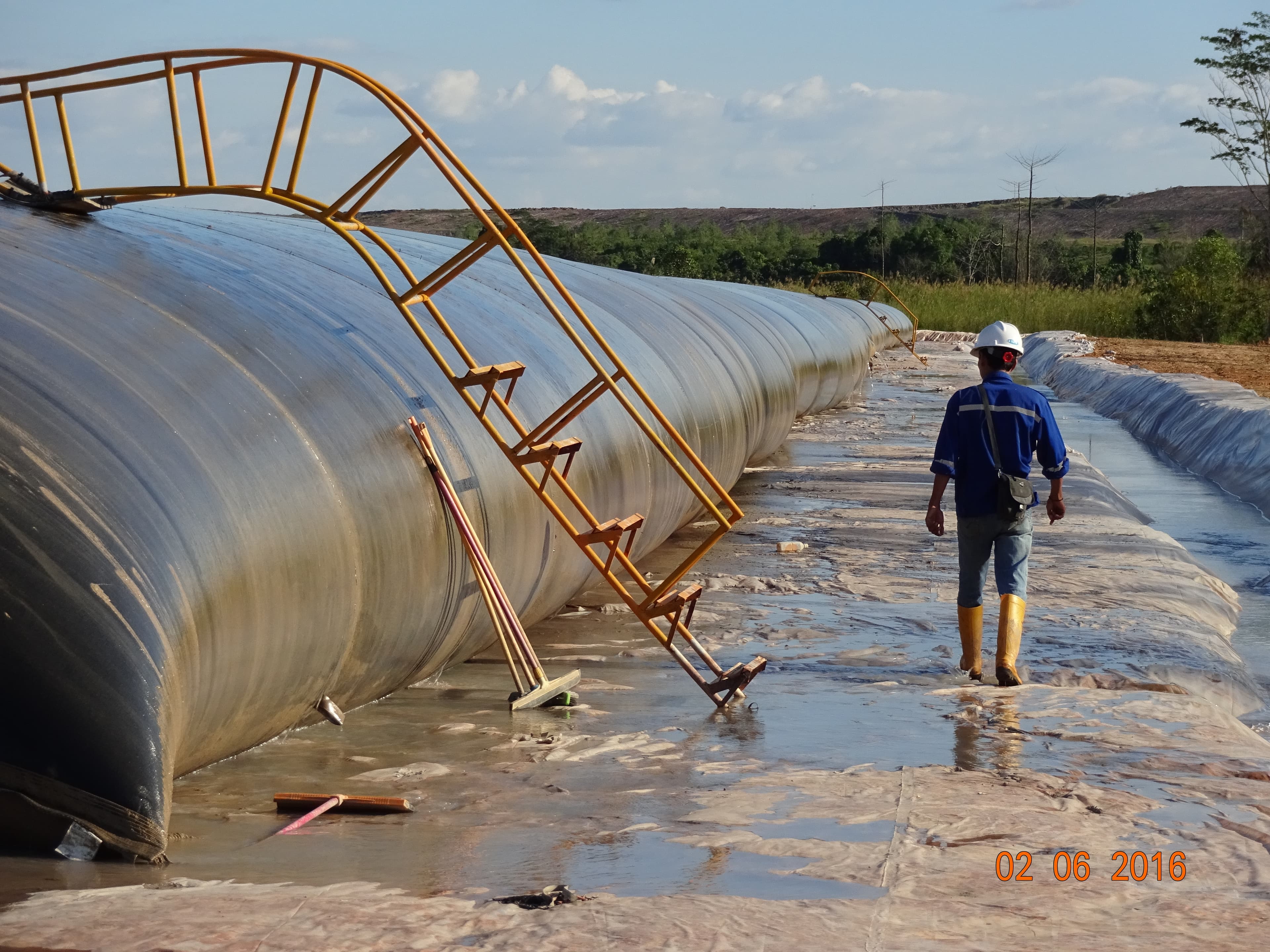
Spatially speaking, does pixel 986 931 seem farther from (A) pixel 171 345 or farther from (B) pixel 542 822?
(A) pixel 171 345

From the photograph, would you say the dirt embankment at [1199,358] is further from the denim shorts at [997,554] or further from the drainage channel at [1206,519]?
the denim shorts at [997,554]

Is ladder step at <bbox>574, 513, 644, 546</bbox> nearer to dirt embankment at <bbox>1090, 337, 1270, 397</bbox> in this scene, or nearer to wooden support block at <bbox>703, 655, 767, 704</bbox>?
wooden support block at <bbox>703, 655, 767, 704</bbox>

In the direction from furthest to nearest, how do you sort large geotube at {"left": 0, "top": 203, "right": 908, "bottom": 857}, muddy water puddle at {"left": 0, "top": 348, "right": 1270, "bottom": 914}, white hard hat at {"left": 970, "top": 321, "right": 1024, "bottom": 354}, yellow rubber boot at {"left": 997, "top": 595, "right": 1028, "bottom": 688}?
white hard hat at {"left": 970, "top": 321, "right": 1024, "bottom": 354}
yellow rubber boot at {"left": 997, "top": 595, "right": 1028, "bottom": 688}
muddy water puddle at {"left": 0, "top": 348, "right": 1270, "bottom": 914}
large geotube at {"left": 0, "top": 203, "right": 908, "bottom": 857}

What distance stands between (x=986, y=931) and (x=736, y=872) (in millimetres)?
726

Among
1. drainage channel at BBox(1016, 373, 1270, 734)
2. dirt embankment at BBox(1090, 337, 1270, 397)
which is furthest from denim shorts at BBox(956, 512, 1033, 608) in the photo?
dirt embankment at BBox(1090, 337, 1270, 397)

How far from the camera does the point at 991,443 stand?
20.6 ft

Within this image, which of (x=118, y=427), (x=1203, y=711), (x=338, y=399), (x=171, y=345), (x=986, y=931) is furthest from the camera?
(x=1203, y=711)

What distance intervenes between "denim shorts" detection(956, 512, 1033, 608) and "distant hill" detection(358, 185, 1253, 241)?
103 m

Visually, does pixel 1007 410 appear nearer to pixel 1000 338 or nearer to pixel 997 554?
pixel 1000 338

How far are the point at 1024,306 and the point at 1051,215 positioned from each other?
95.1 meters

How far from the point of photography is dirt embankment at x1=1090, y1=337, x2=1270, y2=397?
938 inches

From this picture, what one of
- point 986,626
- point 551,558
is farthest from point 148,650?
point 986,626

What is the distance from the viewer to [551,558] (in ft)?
21.2

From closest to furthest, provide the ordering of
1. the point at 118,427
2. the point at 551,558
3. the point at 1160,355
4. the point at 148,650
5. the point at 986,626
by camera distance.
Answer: the point at 148,650 → the point at 118,427 → the point at 551,558 → the point at 986,626 → the point at 1160,355
